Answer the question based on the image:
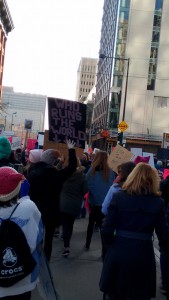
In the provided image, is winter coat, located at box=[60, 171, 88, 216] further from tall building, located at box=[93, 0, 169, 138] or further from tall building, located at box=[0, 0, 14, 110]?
tall building, located at box=[0, 0, 14, 110]

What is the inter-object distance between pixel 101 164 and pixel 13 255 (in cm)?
457

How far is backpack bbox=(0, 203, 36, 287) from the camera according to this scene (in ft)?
10.2

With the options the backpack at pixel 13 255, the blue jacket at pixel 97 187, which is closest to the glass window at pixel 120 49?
the blue jacket at pixel 97 187

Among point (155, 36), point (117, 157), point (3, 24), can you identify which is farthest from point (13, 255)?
point (3, 24)

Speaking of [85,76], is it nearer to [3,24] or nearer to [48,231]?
[3,24]

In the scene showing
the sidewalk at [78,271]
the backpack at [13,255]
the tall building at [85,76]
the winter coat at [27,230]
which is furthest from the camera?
the tall building at [85,76]

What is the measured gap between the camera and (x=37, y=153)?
676cm

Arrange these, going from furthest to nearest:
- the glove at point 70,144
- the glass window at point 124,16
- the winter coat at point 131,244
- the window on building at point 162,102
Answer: the glass window at point 124,16 → the window on building at point 162,102 → the glove at point 70,144 → the winter coat at point 131,244

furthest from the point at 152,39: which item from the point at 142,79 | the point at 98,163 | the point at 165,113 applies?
the point at 98,163

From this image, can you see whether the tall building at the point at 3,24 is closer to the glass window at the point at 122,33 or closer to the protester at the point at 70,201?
the glass window at the point at 122,33

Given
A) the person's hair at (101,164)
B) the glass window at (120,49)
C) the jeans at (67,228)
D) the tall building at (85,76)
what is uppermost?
the tall building at (85,76)

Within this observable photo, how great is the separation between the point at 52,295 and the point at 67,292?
2.02m

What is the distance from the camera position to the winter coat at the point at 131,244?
12.9 ft

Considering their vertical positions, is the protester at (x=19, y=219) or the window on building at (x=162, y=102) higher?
the window on building at (x=162, y=102)
